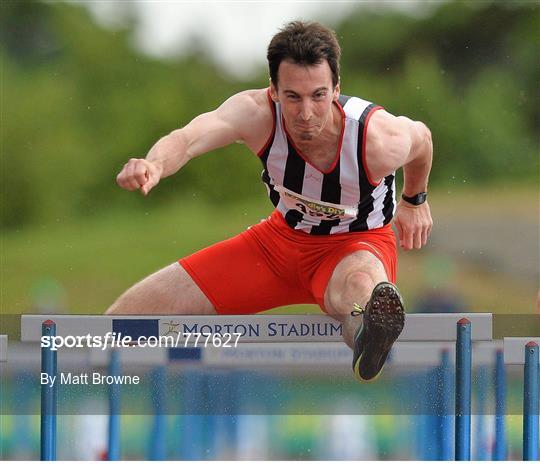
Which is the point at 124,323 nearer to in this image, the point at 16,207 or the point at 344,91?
the point at 344,91

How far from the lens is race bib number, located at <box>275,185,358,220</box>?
161 inches

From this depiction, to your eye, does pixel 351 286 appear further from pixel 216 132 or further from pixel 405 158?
pixel 216 132

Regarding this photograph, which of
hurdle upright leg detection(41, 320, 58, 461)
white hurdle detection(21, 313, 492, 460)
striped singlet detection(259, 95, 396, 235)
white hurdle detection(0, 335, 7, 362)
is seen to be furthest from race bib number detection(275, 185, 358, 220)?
white hurdle detection(0, 335, 7, 362)

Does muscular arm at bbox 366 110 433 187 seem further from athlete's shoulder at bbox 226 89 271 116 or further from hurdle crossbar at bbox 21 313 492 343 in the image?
hurdle crossbar at bbox 21 313 492 343

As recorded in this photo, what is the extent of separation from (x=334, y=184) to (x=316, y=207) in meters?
0.13

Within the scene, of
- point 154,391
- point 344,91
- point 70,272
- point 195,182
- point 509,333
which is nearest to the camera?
point 154,391

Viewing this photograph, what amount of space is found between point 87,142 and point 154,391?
2864 millimetres

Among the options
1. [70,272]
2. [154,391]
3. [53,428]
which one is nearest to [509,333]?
[154,391]

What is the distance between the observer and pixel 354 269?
12.9 ft

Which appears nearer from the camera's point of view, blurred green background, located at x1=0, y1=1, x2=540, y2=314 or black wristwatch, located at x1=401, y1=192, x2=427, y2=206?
black wristwatch, located at x1=401, y1=192, x2=427, y2=206

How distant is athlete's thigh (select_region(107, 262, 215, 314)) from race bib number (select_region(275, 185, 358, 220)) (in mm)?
528

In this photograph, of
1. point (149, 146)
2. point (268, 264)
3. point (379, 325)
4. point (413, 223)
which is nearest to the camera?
point (379, 325)

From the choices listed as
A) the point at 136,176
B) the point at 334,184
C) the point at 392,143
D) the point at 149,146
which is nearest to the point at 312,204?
the point at 334,184

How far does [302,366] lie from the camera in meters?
4.31
